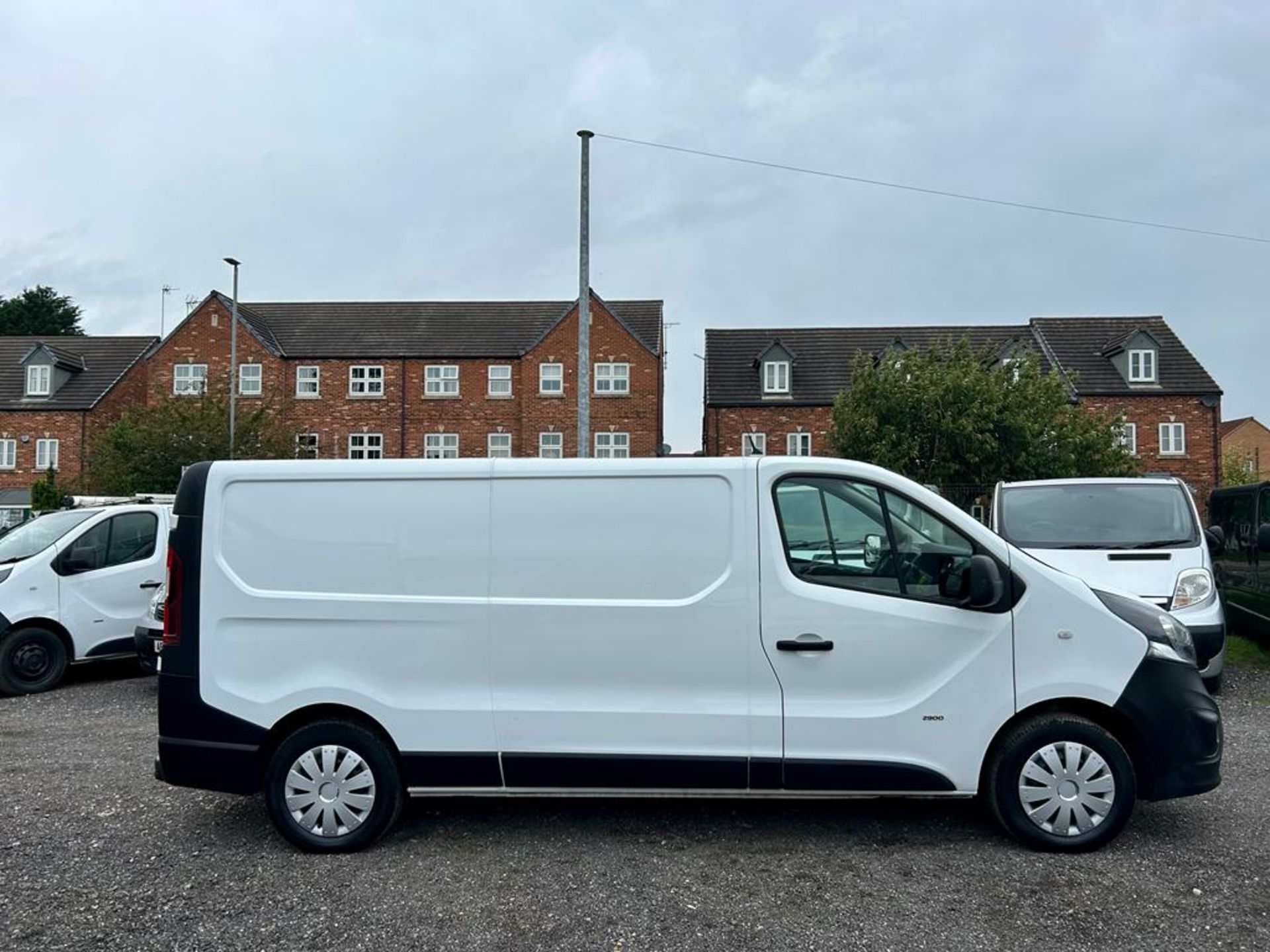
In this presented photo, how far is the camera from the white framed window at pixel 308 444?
37287mm

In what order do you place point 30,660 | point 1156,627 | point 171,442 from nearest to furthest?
point 1156,627
point 30,660
point 171,442

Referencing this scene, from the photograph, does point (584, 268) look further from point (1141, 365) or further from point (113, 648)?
point (1141, 365)

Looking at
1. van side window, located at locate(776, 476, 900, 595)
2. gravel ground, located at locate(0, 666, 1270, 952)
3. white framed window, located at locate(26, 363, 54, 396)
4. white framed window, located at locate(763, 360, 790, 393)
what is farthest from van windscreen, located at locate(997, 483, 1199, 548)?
white framed window, located at locate(26, 363, 54, 396)

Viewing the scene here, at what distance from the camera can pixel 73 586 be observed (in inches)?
380

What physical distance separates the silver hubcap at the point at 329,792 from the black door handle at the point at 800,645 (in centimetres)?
216

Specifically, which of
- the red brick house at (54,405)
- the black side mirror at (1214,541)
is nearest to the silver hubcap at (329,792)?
the black side mirror at (1214,541)

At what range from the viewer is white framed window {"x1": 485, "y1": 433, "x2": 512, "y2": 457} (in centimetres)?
4125

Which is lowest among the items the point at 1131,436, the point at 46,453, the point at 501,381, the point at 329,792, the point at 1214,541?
the point at 329,792

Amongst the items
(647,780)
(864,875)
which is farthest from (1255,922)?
(647,780)

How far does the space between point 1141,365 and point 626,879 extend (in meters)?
42.6

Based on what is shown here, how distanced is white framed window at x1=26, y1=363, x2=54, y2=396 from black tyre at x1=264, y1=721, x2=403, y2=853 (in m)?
46.0

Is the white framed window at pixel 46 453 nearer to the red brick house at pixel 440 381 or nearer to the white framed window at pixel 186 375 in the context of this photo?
the red brick house at pixel 440 381

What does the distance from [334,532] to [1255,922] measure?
4.51 metres

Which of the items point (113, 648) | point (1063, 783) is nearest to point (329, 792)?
point (1063, 783)
